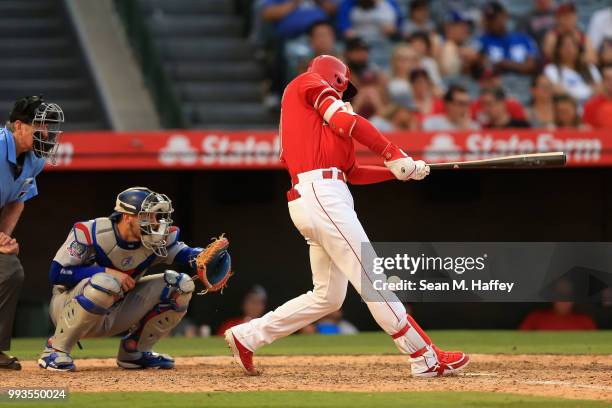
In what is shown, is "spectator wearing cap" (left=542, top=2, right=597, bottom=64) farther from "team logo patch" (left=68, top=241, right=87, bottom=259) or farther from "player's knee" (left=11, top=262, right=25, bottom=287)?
"player's knee" (left=11, top=262, right=25, bottom=287)

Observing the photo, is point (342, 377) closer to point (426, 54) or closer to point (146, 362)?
point (146, 362)

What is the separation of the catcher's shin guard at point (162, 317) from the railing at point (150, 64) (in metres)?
4.90

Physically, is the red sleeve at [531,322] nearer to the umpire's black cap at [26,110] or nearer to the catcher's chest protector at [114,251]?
the catcher's chest protector at [114,251]

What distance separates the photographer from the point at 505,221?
454 inches

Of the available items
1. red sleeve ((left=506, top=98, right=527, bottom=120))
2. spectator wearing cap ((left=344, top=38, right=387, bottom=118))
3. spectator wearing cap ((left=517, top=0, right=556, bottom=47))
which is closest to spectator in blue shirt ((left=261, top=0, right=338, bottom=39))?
spectator wearing cap ((left=344, top=38, right=387, bottom=118))

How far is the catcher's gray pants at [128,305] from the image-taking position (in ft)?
22.9

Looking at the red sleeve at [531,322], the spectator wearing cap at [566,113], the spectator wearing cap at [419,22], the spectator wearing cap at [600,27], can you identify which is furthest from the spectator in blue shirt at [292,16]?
the red sleeve at [531,322]

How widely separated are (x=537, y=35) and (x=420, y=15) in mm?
1247

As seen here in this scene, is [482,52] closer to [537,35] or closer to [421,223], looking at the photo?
[537,35]

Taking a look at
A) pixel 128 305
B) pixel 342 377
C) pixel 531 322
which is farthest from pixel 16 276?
pixel 531 322

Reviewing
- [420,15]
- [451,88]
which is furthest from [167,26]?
[451,88]

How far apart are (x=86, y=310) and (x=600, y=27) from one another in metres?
→ 8.21

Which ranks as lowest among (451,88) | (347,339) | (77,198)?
(347,339)

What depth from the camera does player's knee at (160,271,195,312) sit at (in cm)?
680
